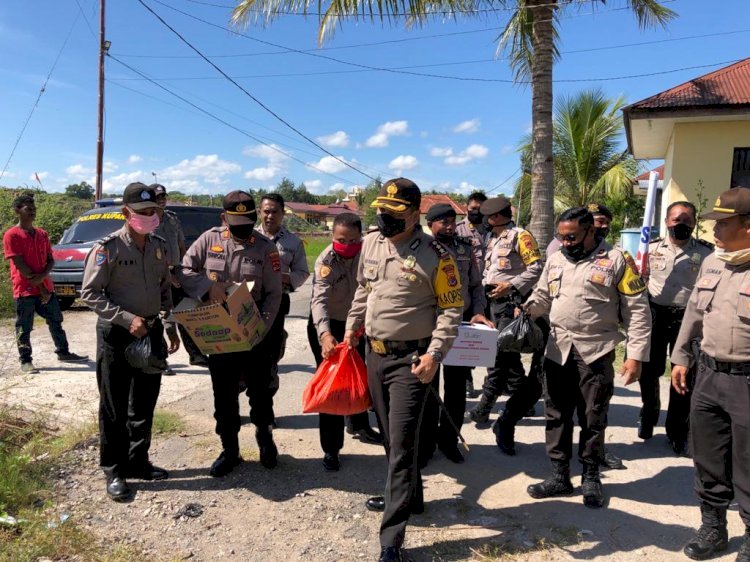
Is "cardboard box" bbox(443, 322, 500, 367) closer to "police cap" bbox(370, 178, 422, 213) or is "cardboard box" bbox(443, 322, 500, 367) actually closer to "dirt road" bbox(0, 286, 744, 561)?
"dirt road" bbox(0, 286, 744, 561)

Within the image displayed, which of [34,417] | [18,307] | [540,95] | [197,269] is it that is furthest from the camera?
[540,95]

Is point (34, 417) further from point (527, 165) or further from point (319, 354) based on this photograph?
point (527, 165)

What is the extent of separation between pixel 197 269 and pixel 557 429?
283cm

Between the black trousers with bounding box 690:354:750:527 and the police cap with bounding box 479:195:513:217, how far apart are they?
218 centimetres

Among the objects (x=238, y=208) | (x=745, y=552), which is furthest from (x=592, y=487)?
(x=238, y=208)

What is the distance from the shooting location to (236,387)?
3.93m

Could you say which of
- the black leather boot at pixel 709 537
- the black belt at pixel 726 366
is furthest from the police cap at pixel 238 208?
the black leather boot at pixel 709 537

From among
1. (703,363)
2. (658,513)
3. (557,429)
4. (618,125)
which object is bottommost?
(658,513)

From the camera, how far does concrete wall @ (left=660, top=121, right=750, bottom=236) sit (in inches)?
355

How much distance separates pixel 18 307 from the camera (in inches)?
251

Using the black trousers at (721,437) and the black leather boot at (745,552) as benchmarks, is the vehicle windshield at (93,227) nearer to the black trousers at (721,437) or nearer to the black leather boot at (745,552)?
the black trousers at (721,437)

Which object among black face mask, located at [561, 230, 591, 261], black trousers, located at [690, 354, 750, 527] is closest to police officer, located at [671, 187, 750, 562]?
black trousers, located at [690, 354, 750, 527]

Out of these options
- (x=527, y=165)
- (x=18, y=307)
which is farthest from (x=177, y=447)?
(x=527, y=165)

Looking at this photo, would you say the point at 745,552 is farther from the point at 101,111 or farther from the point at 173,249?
the point at 101,111
